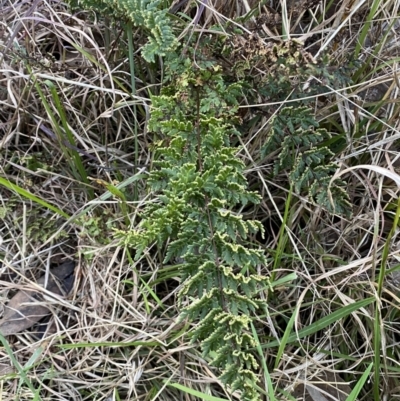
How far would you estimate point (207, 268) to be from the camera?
1.26m

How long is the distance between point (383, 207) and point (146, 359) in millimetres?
883

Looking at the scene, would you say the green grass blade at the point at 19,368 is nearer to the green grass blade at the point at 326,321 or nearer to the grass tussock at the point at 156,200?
the grass tussock at the point at 156,200

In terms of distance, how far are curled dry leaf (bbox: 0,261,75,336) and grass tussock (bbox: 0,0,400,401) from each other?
0.11ft

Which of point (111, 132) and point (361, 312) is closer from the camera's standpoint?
point (361, 312)

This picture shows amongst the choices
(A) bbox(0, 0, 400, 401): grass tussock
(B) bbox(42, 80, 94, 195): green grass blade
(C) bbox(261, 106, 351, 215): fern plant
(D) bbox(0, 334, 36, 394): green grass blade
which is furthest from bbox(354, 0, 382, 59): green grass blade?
(D) bbox(0, 334, 36, 394): green grass blade

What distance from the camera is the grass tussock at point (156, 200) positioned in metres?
1.61

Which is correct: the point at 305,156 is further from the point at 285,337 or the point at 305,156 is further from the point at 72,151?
the point at 72,151

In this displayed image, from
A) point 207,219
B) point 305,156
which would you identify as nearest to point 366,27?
point 305,156

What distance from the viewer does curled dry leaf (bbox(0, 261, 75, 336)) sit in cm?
179

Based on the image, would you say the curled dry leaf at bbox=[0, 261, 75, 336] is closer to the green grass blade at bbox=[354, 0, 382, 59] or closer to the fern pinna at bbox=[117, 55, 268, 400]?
the fern pinna at bbox=[117, 55, 268, 400]

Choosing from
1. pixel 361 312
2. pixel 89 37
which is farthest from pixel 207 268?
pixel 89 37

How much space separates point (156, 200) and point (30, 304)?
554 mm

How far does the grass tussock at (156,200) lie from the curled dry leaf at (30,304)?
34 millimetres

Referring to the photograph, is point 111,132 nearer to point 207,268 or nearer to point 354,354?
point 207,268
